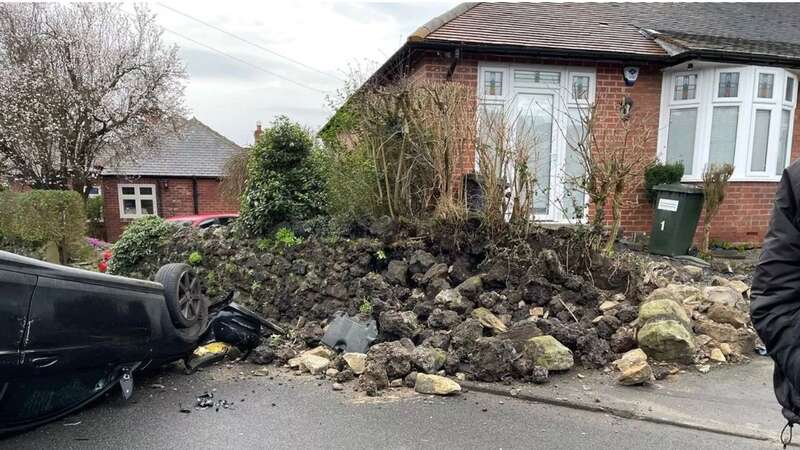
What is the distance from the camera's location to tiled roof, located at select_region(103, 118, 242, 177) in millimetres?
20411

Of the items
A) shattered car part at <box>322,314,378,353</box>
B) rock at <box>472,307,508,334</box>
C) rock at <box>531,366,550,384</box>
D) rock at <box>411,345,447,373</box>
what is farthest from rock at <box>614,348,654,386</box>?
shattered car part at <box>322,314,378,353</box>

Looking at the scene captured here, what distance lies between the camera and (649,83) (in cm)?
941

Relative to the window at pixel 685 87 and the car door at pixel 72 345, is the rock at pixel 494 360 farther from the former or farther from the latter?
the window at pixel 685 87

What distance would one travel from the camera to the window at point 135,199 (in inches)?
813

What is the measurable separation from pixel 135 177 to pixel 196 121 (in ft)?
18.4

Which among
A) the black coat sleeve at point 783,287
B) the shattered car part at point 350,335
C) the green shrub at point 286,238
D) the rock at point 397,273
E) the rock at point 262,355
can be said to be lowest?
the rock at point 262,355

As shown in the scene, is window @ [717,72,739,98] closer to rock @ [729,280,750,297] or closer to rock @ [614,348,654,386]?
rock @ [729,280,750,297]

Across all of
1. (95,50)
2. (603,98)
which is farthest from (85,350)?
(95,50)

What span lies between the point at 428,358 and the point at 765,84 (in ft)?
28.4

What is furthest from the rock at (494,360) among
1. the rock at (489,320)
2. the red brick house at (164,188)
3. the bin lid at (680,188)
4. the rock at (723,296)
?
the red brick house at (164,188)

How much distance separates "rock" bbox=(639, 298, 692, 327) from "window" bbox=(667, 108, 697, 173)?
5.24 meters

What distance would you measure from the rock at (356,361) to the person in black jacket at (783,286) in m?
3.28

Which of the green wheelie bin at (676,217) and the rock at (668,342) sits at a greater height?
the green wheelie bin at (676,217)

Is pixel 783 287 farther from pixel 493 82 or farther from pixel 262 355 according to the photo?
pixel 493 82
